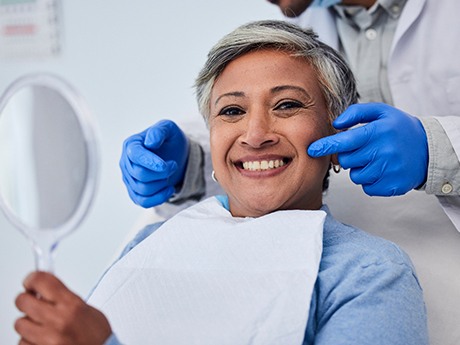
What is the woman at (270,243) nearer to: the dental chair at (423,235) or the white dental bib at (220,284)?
the white dental bib at (220,284)

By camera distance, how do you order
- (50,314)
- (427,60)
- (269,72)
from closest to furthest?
(50,314) → (269,72) → (427,60)

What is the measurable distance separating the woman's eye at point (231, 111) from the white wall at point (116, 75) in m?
0.98

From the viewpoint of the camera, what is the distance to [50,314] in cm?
74

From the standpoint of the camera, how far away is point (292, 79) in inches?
47.8

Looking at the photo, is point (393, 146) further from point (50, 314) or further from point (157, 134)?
point (50, 314)

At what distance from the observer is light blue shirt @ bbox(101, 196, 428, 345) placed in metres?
0.95

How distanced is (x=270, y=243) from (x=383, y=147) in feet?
1.00

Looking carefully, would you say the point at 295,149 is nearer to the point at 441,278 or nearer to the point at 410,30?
the point at 441,278

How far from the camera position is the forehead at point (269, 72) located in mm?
1207

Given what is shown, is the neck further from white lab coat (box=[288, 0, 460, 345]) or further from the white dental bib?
the white dental bib

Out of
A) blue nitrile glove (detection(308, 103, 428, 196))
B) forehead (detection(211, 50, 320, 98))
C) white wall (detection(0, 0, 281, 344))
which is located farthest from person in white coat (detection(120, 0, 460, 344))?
white wall (detection(0, 0, 281, 344))

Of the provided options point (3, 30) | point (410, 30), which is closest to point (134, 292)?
point (410, 30)

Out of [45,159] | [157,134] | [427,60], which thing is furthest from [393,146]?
[45,159]

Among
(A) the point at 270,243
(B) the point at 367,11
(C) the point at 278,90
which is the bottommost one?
(A) the point at 270,243
